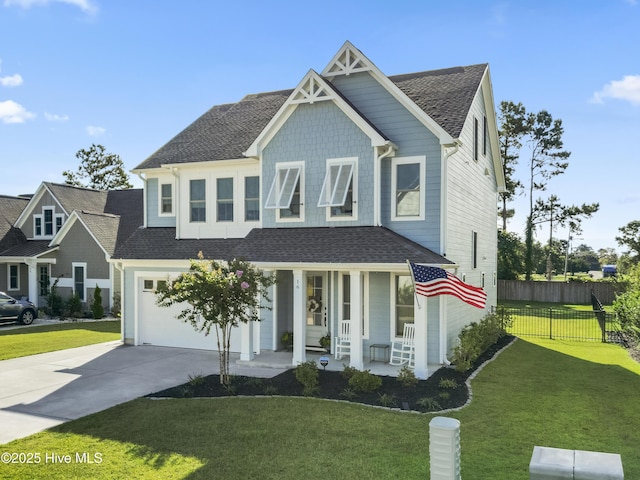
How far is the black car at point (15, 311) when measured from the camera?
24500 mm

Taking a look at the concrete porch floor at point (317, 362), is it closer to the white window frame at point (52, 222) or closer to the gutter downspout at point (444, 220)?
the gutter downspout at point (444, 220)

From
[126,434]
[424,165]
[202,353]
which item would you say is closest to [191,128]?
[202,353]

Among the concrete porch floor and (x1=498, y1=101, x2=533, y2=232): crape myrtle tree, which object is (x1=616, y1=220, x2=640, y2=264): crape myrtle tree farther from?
the concrete porch floor

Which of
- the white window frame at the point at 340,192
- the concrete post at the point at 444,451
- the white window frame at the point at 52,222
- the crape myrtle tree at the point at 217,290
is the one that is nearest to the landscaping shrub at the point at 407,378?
the crape myrtle tree at the point at 217,290

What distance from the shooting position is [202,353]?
17.0 m

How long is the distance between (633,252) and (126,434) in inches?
2098

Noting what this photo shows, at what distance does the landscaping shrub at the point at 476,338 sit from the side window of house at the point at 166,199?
11.8 meters

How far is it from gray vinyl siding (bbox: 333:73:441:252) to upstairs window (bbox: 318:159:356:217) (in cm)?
99

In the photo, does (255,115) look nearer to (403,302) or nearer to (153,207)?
(153,207)

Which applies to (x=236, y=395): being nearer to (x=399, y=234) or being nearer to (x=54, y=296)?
(x=399, y=234)

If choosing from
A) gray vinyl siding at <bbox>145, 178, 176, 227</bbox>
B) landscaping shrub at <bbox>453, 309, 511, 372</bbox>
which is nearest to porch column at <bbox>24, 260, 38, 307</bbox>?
gray vinyl siding at <bbox>145, 178, 176, 227</bbox>

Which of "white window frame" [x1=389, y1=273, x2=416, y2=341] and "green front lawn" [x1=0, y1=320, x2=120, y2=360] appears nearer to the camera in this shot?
"white window frame" [x1=389, y1=273, x2=416, y2=341]

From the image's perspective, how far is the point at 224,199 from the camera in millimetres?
18266

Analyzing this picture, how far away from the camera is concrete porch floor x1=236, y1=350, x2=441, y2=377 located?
13875 mm
